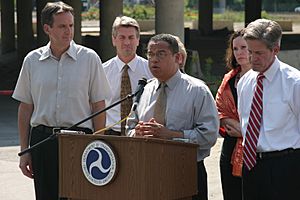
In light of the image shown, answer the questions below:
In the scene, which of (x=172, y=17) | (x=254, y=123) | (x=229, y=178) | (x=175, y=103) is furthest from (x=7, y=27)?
(x=254, y=123)

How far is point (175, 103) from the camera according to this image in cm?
530

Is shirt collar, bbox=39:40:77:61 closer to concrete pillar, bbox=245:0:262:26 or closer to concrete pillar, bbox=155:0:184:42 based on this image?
concrete pillar, bbox=155:0:184:42

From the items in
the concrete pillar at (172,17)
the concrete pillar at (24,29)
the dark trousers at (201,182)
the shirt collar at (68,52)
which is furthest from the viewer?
the concrete pillar at (24,29)

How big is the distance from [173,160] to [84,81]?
144 cm

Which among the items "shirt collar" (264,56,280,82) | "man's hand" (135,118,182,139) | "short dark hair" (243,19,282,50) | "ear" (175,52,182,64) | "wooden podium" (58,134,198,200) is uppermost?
"short dark hair" (243,19,282,50)

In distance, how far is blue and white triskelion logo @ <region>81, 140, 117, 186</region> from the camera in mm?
4754

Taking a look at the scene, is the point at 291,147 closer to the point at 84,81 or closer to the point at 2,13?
the point at 84,81

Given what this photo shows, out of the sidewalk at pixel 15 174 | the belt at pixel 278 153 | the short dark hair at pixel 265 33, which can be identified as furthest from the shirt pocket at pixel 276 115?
the sidewalk at pixel 15 174

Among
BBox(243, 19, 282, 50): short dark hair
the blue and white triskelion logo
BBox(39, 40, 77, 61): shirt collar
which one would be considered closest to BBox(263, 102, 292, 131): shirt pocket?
BBox(243, 19, 282, 50): short dark hair

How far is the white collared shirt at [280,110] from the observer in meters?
4.98

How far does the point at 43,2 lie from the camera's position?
104ft

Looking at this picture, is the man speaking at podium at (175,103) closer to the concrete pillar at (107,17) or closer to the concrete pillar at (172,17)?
the concrete pillar at (172,17)

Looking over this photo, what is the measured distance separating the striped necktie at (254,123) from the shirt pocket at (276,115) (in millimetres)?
48

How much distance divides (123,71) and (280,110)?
6.74 ft
